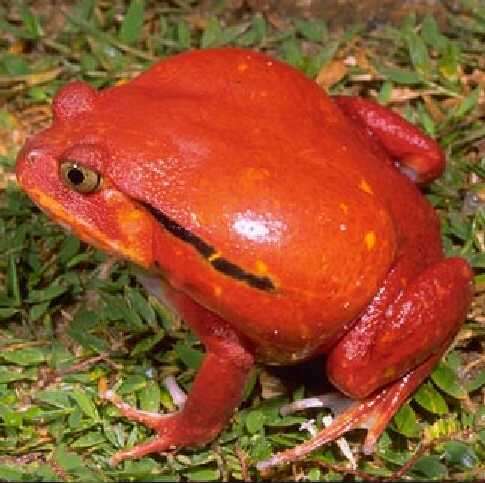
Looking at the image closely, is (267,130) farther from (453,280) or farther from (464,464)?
(464,464)

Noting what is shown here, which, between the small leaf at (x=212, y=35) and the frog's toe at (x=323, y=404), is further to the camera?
the small leaf at (x=212, y=35)

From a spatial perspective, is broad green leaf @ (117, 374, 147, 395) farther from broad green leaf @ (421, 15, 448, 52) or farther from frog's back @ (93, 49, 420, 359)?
broad green leaf @ (421, 15, 448, 52)

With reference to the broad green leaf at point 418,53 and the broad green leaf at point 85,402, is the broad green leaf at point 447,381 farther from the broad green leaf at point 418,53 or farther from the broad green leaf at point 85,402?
the broad green leaf at point 418,53

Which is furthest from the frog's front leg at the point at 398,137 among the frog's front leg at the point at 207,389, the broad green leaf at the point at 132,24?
the broad green leaf at the point at 132,24

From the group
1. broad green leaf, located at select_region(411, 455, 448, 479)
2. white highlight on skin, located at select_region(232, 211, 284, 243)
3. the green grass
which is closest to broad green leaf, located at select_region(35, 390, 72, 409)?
the green grass

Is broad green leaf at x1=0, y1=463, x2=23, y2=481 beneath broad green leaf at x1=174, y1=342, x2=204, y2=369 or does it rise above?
beneath

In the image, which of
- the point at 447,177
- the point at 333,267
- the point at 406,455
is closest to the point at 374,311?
the point at 333,267
